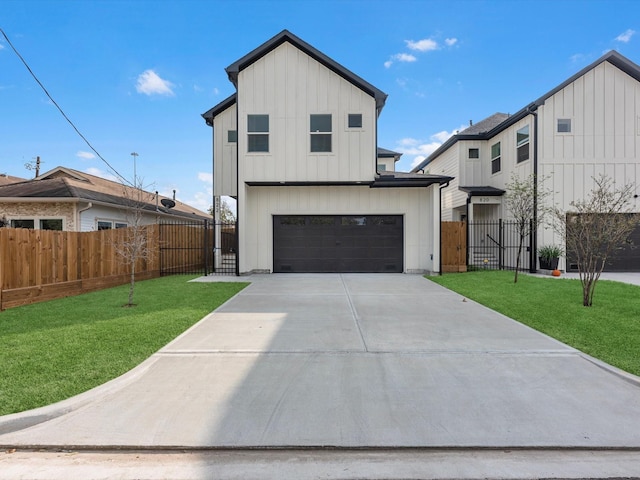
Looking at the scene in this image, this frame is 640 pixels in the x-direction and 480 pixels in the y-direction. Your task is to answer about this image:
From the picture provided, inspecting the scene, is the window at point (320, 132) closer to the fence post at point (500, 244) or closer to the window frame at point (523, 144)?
the fence post at point (500, 244)

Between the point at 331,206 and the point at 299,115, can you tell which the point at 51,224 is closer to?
the point at 299,115

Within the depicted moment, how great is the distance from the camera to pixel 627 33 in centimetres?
1380

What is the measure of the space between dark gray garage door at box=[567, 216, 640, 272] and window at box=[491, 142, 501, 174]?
556 cm

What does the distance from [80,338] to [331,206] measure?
991cm

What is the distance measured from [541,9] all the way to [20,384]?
17007mm

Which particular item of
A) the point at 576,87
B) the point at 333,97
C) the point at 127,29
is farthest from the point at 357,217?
the point at 127,29

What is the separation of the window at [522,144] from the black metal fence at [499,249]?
277 centimetres

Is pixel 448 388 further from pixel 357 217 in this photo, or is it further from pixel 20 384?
pixel 357 217

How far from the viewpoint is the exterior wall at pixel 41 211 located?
42.4ft

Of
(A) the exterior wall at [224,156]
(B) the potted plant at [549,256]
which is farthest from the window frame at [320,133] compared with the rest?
(B) the potted plant at [549,256]

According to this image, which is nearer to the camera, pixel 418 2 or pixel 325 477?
pixel 325 477

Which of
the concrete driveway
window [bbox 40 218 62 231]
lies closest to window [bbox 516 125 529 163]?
the concrete driveway

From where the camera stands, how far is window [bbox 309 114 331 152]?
1300 centimetres

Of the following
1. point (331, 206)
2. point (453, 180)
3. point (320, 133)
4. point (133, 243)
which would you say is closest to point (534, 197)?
point (453, 180)
